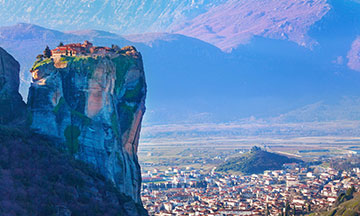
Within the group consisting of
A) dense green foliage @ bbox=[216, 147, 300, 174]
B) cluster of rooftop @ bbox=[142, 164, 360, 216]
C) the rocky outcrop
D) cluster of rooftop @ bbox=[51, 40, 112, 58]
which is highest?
cluster of rooftop @ bbox=[51, 40, 112, 58]

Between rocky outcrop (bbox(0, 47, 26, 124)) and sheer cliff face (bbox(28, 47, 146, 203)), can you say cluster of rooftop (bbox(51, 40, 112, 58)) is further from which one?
rocky outcrop (bbox(0, 47, 26, 124))

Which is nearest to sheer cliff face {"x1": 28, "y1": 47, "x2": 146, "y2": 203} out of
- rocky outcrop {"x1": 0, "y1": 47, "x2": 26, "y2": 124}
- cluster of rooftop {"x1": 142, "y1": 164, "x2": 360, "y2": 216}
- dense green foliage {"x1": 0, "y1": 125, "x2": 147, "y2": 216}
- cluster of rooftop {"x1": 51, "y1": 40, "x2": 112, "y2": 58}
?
dense green foliage {"x1": 0, "y1": 125, "x2": 147, "y2": 216}

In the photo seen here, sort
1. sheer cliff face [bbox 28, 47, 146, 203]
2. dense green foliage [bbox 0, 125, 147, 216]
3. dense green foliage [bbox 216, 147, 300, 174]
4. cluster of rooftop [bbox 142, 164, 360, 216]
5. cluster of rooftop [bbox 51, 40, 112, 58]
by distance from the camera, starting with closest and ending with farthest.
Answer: dense green foliage [bbox 0, 125, 147, 216] → sheer cliff face [bbox 28, 47, 146, 203] → cluster of rooftop [bbox 51, 40, 112, 58] → cluster of rooftop [bbox 142, 164, 360, 216] → dense green foliage [bbox 216, 147, 300, 174]

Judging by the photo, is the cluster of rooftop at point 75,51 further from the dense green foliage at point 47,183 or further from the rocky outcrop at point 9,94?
the dense green foliage at point 47,183

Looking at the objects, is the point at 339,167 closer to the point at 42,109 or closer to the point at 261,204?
the point at 261,204

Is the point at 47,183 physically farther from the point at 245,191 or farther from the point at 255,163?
the point at 255,163

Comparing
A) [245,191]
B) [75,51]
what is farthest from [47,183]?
[245,191]

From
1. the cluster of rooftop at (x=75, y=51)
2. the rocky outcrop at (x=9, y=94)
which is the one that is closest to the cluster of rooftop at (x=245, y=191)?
the cluster of rooftop at (x=75, y=51)
